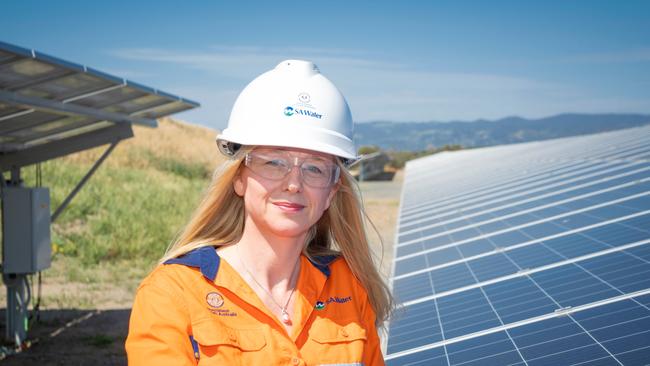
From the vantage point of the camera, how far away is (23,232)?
9.32 m

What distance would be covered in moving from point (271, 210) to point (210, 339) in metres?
0.62

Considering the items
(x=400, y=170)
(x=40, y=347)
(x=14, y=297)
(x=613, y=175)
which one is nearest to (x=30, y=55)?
(x=14, y=297)

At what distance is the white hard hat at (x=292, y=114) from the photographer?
9.66 feet

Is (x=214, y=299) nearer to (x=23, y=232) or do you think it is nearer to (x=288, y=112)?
(x=288, y=112)

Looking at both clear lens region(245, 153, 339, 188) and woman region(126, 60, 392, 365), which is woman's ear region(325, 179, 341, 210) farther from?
clear lens region(245, 153, 339, 188)

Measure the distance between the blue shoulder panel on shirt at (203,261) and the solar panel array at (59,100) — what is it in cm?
434

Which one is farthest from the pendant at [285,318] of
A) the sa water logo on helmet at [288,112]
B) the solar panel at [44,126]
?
the solar panel at [44,126]

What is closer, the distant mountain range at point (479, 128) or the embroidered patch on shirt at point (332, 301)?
the embroidered patch on shirt at point (332, 301)

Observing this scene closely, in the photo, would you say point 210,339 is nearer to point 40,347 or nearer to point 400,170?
point 40,347

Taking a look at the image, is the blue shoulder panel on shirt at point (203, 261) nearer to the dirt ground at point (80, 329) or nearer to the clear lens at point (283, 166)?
the clear lens at point (283, 166)

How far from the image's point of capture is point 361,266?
3.42m

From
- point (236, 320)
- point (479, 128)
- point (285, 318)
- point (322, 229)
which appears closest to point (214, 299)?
point (236, 320)

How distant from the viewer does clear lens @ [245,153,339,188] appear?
2.94 metres

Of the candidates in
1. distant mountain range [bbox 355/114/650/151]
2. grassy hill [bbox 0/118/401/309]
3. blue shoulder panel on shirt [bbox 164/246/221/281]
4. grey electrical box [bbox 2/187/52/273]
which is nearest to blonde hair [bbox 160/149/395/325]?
blue shoulder panel on shirt [bbox 164/246/221/281]
